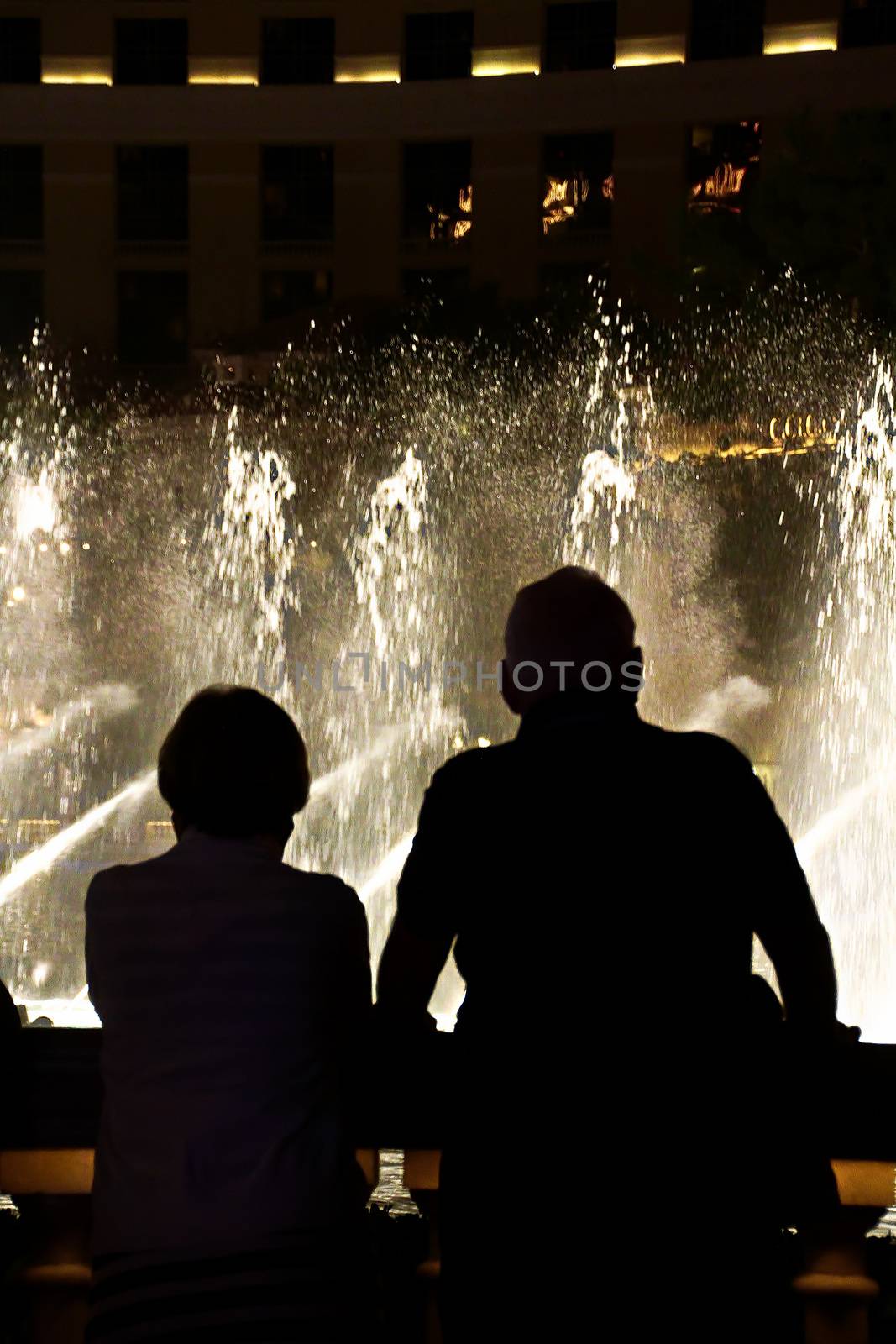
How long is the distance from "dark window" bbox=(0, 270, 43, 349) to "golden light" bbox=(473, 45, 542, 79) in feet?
39.7

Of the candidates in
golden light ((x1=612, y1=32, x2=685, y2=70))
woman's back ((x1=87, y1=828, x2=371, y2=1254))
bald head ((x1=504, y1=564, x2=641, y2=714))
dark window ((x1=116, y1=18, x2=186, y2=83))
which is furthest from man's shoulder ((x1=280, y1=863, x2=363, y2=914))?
dark window ((x1=116, y1=18, x2=186, y2=83))

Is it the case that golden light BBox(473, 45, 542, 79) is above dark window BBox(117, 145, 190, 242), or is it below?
above

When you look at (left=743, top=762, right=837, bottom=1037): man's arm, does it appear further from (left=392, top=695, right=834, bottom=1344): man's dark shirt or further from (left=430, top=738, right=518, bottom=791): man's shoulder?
(left=430, top=738, right=518, bottom=791): man's shoulder

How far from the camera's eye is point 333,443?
2431cm

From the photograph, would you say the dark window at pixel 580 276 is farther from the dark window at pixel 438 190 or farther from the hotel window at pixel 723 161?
the dark window at pixel 438 190

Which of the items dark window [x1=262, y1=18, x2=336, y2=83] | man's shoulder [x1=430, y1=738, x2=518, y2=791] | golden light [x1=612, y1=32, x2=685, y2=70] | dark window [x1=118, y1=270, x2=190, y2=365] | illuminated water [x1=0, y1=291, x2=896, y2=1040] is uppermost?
dark window [x1=262, y1=18, x2=336, y2=83]

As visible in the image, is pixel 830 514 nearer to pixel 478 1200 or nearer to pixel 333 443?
pixel 333 443

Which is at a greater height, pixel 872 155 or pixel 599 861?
pixel 872 155

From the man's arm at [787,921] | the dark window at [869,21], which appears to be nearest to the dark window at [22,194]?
the dark window at [869,21]

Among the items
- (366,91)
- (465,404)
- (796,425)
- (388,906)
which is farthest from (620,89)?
(388,906)

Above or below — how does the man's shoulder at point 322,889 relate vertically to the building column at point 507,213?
below

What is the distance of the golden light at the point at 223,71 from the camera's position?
40.6m

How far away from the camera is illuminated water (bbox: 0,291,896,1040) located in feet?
51.2

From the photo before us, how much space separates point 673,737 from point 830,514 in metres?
19.8
